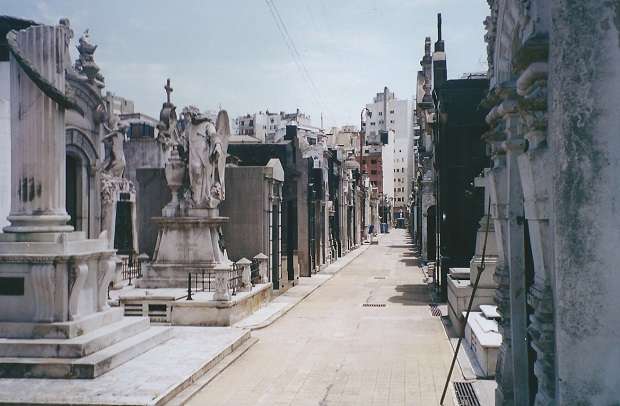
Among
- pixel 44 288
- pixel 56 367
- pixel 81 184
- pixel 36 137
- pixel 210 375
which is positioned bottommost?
pixel 210 375

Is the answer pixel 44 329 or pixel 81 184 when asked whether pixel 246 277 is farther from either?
pixel 44 329

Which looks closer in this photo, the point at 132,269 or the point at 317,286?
the point at 132,269

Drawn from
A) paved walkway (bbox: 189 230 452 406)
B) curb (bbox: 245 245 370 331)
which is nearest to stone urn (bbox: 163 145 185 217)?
curb (bbox: 245 245 370 331)

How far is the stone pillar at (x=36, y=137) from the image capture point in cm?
979

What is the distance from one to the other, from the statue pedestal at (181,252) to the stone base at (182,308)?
146cm

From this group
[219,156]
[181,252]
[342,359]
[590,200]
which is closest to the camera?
[590,200]

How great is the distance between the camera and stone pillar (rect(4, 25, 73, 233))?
9789 millimetres

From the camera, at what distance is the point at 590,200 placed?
4012 mm

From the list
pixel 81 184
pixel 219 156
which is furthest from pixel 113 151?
pixel 219 156

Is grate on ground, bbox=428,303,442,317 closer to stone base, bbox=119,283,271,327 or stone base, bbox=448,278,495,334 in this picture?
stone base, bbox=448,278,495,334

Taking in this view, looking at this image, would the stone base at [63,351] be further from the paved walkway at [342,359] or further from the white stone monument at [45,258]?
the paved walkway at [342,359]

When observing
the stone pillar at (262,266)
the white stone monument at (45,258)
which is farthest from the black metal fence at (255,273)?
the white stone monument at (45,258)

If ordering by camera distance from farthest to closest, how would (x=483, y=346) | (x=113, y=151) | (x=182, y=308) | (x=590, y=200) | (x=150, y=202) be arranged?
1. (x=150, y=202)
2. (x=113, y=151)
3. (x=182, y=308)
4. (x=483, y=346)
5. (x=590, y=200)

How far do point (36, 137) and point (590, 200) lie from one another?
8421mm
